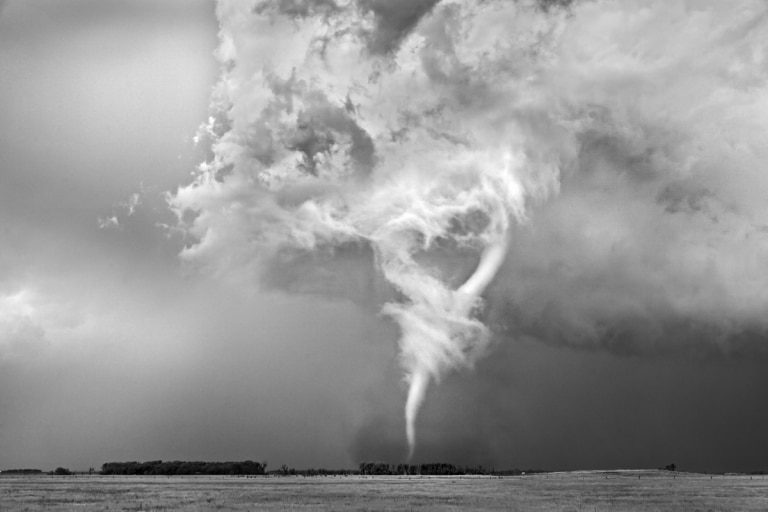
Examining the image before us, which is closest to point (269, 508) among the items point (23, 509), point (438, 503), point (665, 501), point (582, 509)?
point (438, 503)

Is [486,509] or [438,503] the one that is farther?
[438,503]

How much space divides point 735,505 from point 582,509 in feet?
63.9

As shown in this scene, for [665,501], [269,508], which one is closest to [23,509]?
[269,508]

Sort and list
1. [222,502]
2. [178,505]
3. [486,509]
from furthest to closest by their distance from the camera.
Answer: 1. [222,502]
2. [178,505]
3. [486,509]

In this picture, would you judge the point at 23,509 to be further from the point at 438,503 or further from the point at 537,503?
the point at 537,503

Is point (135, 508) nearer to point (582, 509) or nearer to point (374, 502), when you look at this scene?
point (374, 502)

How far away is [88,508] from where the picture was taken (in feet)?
228

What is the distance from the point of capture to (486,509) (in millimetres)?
66000

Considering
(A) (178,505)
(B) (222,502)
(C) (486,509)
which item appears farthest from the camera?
(B) (222,502)

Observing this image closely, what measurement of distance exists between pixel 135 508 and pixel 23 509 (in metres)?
11.4

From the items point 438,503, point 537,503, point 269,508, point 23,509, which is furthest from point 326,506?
point 23,509

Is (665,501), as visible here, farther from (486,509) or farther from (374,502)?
(374,502)

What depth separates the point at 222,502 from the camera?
252 feet

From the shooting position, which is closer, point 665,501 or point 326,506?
point 326,506
